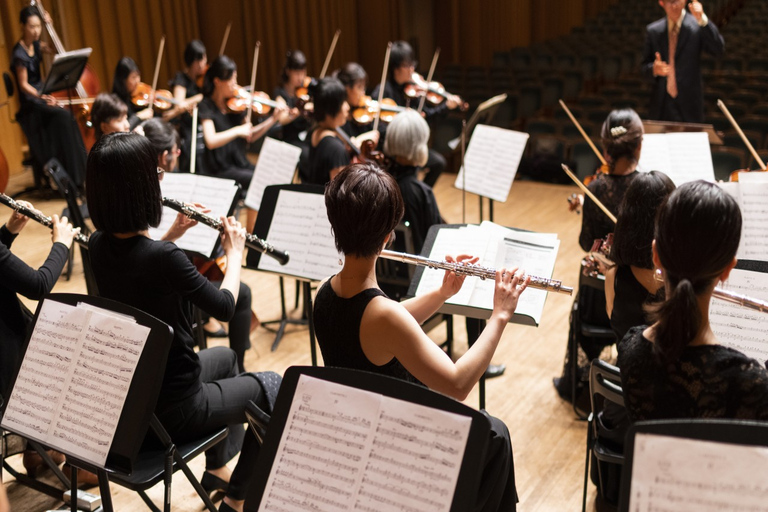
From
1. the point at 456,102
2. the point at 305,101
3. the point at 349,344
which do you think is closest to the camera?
the point at 349,344

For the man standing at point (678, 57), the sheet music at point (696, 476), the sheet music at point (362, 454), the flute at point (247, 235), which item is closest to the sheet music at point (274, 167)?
the flute at point (247, 235)

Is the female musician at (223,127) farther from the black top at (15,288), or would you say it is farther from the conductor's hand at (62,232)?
the black top at (15,288)

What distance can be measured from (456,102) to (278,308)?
261 centimetres

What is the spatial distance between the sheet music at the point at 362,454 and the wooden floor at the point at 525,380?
138 centimetres

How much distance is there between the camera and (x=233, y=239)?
100 inches

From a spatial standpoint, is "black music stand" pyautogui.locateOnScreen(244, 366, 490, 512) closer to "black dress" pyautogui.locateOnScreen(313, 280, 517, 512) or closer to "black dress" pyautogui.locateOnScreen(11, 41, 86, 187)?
"black dress" pyautogui.locateOnScreen(313, 280, 517, 512)

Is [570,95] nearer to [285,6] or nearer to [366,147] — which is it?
[285,6]

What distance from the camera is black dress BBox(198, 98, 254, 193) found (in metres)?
5.08

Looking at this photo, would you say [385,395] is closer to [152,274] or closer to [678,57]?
[152,274]

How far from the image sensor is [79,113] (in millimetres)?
5863

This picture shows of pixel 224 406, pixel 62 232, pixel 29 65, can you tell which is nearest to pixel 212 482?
pixel 224 406

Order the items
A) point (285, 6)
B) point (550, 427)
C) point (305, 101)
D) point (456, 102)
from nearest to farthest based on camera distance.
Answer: point (550, 427) < point (305, 101) < point (456, 102) < point (285, 6)

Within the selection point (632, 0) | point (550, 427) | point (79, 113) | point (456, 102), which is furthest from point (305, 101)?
point (632, 0)

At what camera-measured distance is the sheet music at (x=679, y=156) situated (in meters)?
3.60
